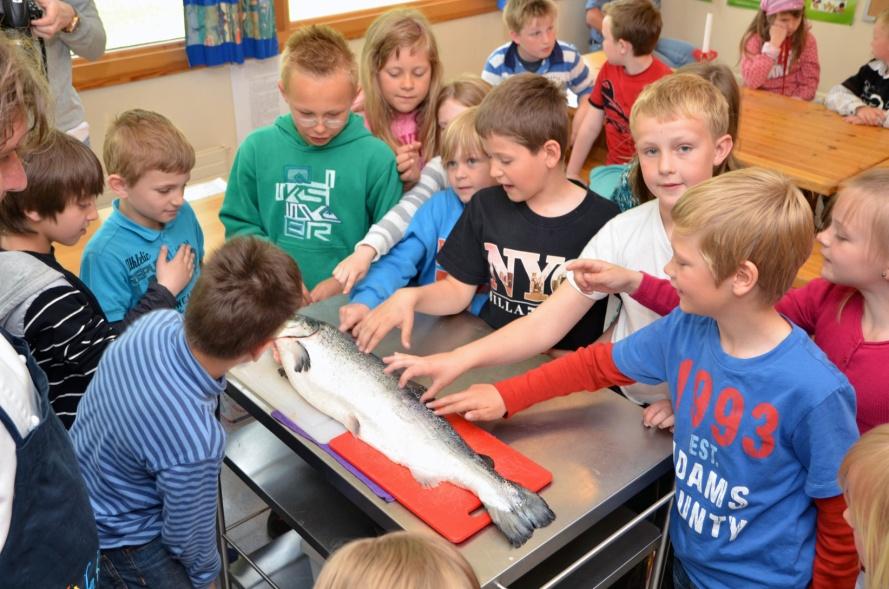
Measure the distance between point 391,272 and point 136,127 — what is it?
2.79ft

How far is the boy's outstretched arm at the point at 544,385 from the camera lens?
1.74 meters

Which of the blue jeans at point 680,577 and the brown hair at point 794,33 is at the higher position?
the brown hair at point 794,33

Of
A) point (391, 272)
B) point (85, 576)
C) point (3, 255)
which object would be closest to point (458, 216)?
point (391, 272)

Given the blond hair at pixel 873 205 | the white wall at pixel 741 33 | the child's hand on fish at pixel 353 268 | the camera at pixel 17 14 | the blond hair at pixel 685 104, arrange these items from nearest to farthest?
1. the blond hair at pixel 873 205
2. the blond hair at pixel 685 104
3. the child's hand on fish at pixel 353 268
4. the camera at pixel 17 14
5. the white wall at pixel 741 33

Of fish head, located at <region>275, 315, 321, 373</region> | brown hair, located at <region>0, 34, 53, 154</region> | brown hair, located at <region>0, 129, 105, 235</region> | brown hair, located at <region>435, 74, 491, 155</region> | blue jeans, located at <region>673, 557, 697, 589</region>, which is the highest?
brown hair, located at <region>0, 34, 53, 154</region>

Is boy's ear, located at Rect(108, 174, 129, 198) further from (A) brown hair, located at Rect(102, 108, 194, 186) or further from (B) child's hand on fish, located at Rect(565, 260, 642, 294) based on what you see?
(B) child's hand on fish, located at Rect(565, 260, 642, 294)

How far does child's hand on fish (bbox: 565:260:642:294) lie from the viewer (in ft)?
6.07

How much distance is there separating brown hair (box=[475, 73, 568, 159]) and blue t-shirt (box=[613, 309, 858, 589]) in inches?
24.7

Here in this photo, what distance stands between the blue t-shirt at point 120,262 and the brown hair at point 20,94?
1.06 meters

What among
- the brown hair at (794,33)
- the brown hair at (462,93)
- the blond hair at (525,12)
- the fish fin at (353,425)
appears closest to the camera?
the fish fin at (353,425)

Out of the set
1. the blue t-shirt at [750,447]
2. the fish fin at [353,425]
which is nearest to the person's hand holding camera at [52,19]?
the fish fin at [353,425]

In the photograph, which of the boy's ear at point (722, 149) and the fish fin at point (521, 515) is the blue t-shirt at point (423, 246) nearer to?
the boy's ear at point (722, 149)

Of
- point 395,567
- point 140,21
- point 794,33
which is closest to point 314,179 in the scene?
point 395,567

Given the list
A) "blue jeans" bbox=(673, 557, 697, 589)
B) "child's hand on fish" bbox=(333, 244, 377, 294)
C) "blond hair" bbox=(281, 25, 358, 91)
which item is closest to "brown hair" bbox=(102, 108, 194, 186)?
"blond hair" bbox=(281, 25, 358, 91)
